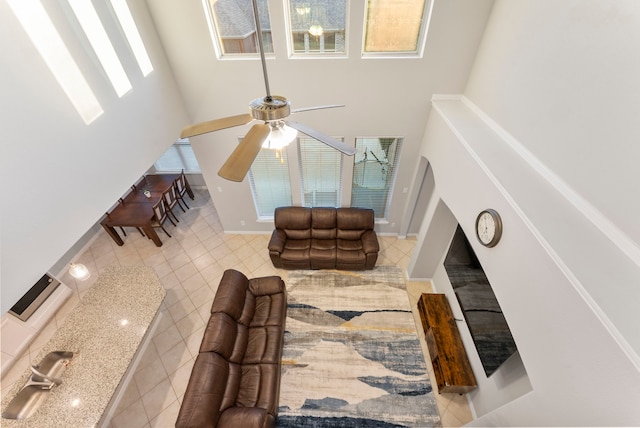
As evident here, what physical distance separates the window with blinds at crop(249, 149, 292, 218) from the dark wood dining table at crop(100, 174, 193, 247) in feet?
7.53

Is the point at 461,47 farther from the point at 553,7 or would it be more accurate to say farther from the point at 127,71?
the point at 127,71

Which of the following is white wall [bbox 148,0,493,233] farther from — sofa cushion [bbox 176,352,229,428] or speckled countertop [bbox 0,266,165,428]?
sofa cushion [bbox 176,352,229,428]

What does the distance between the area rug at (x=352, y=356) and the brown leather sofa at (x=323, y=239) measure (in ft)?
1.02

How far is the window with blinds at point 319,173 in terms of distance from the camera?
495cm

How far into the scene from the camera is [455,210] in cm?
329

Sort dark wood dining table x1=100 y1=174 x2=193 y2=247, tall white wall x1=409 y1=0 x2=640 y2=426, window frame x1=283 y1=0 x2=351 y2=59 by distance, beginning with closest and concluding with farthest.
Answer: tall white wall x1=409 y1=0 x2=640 y2=426
window frame x1=283 y1=0 x2=351 y2=59
dark wood dining table x1=100 y1=174 x2=193 y2=247

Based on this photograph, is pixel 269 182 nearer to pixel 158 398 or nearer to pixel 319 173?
pixel 319 173

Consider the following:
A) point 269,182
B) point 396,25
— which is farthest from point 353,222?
point 396,25

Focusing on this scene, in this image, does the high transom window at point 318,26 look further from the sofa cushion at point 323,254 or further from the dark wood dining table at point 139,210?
the dark wood dining table at point 139,210

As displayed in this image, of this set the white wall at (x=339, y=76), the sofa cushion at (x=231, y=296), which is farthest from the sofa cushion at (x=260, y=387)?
the white wall at (x=339, y=76)

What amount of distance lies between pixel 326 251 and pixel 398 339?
1.97 meters

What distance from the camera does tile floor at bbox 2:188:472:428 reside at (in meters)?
3.71

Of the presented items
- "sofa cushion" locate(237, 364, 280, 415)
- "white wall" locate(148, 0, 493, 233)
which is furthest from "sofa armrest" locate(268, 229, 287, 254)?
"sofa cushion" locate(237, 364, 280, 415)

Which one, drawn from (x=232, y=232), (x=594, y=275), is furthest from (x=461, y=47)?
(x=232, y=232)
